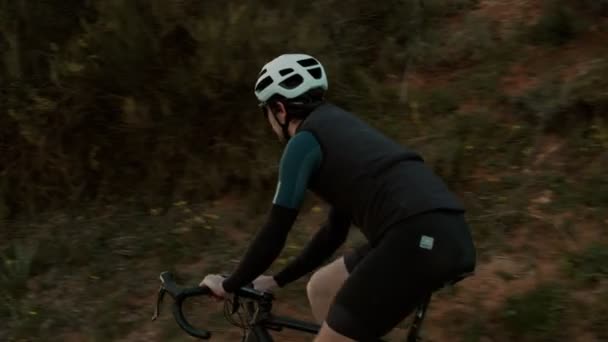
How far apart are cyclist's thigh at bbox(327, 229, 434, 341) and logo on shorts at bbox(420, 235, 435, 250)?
3 cm

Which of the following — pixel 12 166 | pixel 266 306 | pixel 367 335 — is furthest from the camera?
pixel 12 166

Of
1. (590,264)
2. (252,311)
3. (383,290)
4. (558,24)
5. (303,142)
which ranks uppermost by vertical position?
(303,142)

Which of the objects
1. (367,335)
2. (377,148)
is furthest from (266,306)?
(377,148)

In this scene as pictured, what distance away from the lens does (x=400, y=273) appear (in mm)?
2965

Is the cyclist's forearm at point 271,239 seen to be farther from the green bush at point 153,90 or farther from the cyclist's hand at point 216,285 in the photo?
the green bush at point 153,90

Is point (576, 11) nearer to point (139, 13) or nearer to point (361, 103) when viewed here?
point (361, 103)

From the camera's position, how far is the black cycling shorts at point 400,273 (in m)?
2.96

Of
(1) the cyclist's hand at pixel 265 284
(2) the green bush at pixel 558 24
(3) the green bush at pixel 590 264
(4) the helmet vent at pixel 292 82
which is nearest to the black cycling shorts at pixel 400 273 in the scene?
(1) the cyclist's hand at pixel 265 284

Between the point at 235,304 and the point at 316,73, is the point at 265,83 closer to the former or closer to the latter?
the point at 316,73

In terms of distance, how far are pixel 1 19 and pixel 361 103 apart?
333 cm

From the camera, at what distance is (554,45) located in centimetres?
684

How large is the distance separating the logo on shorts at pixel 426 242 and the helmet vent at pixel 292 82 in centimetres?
87

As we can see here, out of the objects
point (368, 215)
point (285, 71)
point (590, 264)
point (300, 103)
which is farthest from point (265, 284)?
point (590, 264)

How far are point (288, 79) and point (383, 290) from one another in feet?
3.26
